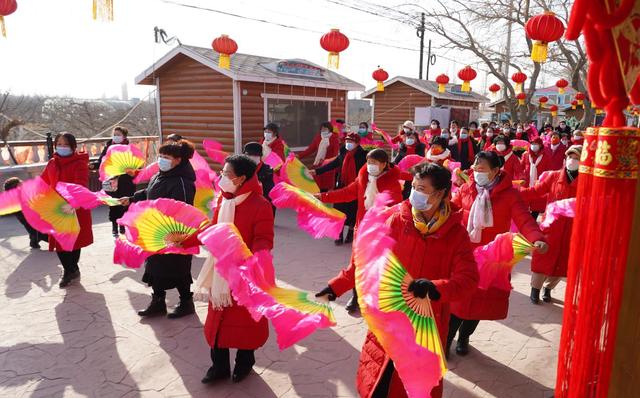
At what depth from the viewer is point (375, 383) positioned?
244 cm

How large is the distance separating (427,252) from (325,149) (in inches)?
330

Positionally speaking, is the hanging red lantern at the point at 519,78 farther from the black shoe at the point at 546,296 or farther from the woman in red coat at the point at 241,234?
the woman in red coat at the point at 241,234

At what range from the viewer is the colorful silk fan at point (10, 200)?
4.75 metres

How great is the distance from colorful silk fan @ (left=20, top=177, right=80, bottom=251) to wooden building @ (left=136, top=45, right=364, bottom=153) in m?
6.26

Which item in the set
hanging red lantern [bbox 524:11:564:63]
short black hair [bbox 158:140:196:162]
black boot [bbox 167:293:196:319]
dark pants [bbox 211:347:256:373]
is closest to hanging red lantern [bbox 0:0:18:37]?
short black hair [bbox 158:140:196:162]

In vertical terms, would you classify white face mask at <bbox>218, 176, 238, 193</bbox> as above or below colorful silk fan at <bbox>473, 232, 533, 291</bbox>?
above

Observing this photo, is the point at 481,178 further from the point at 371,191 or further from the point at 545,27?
the point at 545,27

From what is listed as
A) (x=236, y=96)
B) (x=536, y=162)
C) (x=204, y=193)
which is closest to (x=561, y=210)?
(x=204, y=193)

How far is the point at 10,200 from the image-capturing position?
4.77 meters

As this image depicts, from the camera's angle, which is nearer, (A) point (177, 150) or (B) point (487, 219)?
(B) point (487, 219)

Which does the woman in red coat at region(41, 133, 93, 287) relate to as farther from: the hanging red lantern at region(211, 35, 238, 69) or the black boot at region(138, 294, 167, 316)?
the hanging red lantern at region(211, 35, 238, 69)

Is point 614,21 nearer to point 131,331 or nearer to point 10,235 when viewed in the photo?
point 131,331

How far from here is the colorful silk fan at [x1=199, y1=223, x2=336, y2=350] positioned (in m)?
2.38

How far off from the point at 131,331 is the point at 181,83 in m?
8.82
